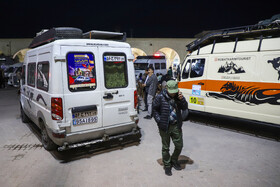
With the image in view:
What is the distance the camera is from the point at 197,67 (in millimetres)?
7078

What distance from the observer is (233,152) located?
4.83 m

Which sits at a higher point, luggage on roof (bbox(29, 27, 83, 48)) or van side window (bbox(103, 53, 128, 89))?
luggage on roof (bbox(29, 27, 83, 48))

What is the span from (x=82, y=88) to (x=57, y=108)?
2.06 ft

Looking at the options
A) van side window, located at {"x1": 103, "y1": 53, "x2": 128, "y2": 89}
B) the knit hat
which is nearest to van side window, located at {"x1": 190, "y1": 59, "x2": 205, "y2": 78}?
van side window, located at {"x1": 103, "y1": 53, "x2": 128, "y2": 89}

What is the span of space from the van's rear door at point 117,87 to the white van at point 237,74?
9.64ft

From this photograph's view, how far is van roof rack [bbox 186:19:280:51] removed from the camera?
559 cm

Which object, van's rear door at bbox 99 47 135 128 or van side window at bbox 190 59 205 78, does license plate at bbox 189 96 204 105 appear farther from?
van's rear door at bbox 99 47 135 128

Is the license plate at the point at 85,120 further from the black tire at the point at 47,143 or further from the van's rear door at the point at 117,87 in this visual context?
the black tire at the point at 47,143

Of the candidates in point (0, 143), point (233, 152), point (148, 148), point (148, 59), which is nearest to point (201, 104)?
point (233, 152)

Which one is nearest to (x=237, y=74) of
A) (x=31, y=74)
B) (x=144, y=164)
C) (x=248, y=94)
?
(x=248, y=94)

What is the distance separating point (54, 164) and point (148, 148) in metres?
2.10

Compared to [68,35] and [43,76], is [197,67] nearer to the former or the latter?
[68,35]

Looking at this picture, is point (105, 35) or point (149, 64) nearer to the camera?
point (105, 35)

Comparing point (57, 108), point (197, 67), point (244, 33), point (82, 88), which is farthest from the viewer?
point (197, 67)
